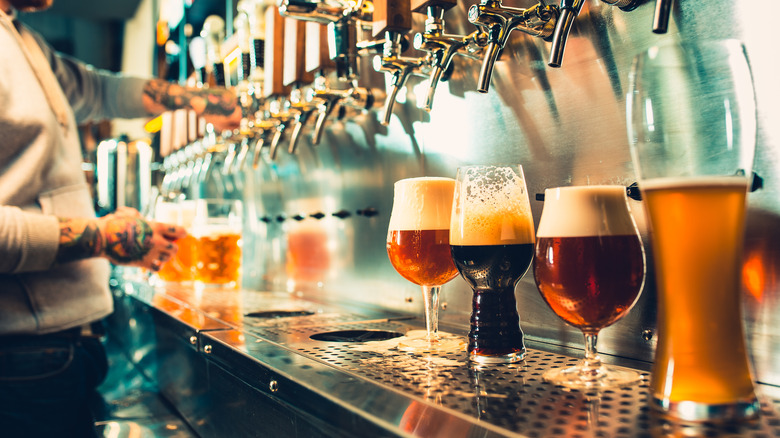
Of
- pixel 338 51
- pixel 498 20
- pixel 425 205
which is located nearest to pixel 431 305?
pixel 425 205

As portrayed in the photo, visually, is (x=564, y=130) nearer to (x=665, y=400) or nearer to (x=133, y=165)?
(x=665, y=400)

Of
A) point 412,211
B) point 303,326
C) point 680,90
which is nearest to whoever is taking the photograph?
point 680,90

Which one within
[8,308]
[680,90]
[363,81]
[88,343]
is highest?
[363,81]

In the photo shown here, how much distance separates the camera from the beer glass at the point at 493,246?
2.75 ft

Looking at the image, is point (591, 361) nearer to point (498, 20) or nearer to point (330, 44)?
point (498, 20)

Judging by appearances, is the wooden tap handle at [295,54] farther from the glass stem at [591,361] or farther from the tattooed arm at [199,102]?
the glass stem at [591,361]

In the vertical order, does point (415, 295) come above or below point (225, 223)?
below

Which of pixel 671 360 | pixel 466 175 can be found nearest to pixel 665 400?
pixel 671 360

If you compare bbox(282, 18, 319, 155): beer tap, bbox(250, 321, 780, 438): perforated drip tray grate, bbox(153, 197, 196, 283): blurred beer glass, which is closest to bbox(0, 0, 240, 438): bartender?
bbox(282, 18, 319, 155): beer tap

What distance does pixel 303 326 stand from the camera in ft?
4.20

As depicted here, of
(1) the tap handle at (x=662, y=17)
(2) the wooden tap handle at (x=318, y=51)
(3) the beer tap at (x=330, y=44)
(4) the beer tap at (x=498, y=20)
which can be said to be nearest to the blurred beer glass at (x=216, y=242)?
(3) the beer tap at (x=330, y=44)

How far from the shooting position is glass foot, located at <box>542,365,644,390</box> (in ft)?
2.31

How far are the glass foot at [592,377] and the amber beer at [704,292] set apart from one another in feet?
0.43

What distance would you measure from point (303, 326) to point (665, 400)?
2.71ft
